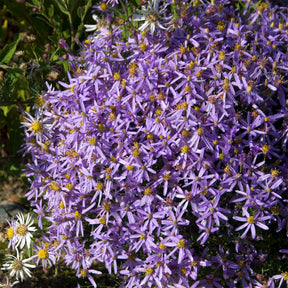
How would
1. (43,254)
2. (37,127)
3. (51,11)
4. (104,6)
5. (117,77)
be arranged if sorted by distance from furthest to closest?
(51,11) < (104,6) < (37,127) < (43,254) < (117,77)

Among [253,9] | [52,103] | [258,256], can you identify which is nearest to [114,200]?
[52,103]

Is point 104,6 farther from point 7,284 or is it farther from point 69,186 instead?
point 7,284

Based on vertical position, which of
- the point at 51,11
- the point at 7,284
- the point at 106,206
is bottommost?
the point at 7,284

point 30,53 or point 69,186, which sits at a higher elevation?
point 30,53

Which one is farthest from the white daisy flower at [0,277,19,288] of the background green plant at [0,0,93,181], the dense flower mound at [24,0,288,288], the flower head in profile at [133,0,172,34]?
the flower head in profile at [133,0,172,34]

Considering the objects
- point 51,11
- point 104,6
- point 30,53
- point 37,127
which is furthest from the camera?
point 30,53

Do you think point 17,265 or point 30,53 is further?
point 30,53

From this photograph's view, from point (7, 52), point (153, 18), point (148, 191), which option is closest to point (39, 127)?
point (7, 52)

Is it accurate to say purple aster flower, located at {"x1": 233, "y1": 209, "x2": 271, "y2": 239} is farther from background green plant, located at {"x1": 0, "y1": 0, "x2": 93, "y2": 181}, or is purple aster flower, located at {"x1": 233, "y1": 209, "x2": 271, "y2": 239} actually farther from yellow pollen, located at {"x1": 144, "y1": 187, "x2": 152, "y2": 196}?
background green plant, located at {"x1": 0, "y1": 0, "x2": 93, "y2": 181}
